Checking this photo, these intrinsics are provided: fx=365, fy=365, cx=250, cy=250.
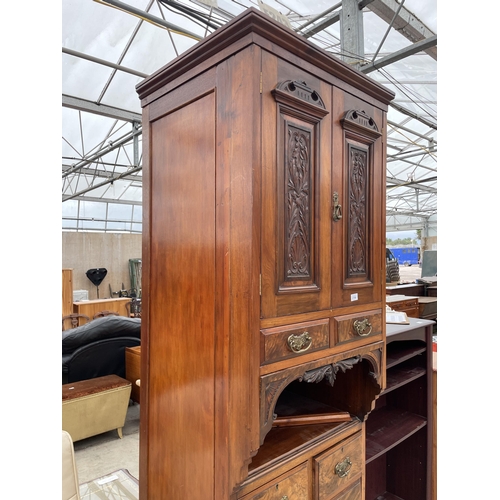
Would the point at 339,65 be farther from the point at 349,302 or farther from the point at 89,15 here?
the point at 89,15

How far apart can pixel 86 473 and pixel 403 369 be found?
2086 mm

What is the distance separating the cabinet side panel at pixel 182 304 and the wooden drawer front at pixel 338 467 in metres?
0.41

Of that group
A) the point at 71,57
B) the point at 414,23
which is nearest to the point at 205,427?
the point at 414,23

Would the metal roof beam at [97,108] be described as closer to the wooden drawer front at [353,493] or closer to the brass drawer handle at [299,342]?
the brass drawer handle at [299,342]

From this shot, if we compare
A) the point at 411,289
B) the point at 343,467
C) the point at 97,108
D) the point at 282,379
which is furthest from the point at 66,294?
the point at 411,289

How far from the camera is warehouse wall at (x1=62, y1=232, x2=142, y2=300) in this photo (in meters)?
9.41

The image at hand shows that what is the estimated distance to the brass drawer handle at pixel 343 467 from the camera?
1.25 m

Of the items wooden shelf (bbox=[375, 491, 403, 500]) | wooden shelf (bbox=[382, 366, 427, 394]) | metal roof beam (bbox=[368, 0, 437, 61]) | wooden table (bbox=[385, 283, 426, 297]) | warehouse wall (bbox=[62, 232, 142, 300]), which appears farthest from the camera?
warehouse wall (bbox=[62, 232, 142, 300])

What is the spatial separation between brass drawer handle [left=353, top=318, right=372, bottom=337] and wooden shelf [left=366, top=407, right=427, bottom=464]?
68cm

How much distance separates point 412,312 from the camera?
15.4 ft

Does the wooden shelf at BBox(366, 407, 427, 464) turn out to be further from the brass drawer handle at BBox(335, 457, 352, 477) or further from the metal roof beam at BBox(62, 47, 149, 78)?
the metal roof beam at BBox(62, 47, 149, 78)

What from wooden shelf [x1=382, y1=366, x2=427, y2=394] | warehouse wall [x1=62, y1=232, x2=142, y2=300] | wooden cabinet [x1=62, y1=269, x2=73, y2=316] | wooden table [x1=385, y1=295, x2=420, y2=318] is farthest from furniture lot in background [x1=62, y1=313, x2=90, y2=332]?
wooden shelf [x1=382, y1=366, x2=427, y2=394]
